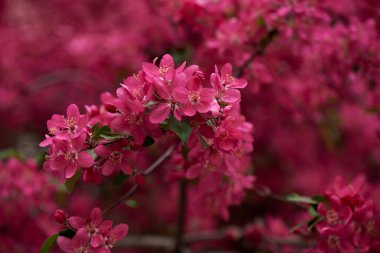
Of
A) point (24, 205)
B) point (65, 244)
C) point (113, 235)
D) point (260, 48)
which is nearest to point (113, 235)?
point (113, 235)

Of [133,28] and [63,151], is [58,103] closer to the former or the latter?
[133,28]

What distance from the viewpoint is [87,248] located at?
1159mm

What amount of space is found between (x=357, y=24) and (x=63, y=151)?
48.0 inches

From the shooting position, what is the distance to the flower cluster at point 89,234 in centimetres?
115

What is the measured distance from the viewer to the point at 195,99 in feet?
3.59

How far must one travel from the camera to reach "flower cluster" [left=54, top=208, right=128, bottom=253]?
45.4 inches

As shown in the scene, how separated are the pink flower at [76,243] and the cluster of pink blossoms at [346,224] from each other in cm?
64

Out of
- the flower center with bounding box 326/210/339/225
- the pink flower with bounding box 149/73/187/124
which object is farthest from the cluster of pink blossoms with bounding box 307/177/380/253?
the pink flower with bounding box 149/73/187/124

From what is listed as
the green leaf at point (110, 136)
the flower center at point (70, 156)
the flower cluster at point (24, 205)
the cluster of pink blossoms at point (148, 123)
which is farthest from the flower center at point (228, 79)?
the flower cluster at point (24, 205)

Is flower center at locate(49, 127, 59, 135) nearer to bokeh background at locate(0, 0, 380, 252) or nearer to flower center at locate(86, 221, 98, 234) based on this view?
flower center at locate(86, 221, 98, 234)

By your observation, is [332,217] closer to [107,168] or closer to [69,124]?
[107,168]

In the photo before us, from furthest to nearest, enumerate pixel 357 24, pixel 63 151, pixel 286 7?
pixel 357 24, pixel 286 7, pixel 63 151

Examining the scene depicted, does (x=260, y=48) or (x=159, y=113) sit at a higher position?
(x=260, y=48)

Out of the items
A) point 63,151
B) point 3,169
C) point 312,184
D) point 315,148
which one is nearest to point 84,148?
point 63,151
